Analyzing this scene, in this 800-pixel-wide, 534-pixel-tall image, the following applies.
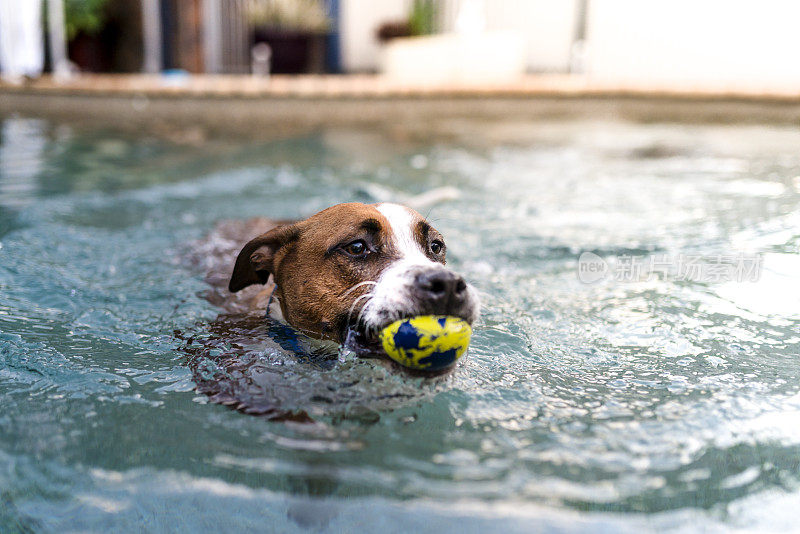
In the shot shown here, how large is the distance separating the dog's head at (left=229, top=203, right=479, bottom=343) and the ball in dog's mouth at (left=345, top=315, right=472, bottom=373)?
0.19 feet

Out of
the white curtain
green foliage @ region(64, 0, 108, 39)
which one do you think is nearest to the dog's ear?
the white curtain

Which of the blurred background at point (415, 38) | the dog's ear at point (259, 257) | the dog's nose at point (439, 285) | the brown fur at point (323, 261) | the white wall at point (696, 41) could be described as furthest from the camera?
the blurred background at point (415, 38)

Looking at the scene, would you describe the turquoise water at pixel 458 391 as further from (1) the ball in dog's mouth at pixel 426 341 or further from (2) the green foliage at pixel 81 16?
(2) the green foliage at pixel 81 16

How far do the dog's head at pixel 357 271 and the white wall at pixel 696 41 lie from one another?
9446 millimetres

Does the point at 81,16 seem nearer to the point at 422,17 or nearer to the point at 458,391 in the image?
the point at 422,17

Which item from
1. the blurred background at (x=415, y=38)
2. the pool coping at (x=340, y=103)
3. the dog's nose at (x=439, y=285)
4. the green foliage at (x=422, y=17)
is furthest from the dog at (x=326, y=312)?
the green foliage at (x=422, y=17)

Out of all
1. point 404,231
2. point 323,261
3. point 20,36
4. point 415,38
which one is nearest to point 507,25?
point 415,38

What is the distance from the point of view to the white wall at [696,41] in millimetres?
11172

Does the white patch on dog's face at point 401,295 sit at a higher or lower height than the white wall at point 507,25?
lower

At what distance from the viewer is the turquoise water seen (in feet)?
6.84

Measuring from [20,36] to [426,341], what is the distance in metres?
10.4

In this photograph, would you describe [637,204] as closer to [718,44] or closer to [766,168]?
[766,168]

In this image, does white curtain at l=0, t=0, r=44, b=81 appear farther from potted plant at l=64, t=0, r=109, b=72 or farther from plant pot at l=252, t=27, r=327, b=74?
plant pot at l=252, t=27, r=327, b=74

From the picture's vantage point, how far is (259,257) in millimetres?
3354
